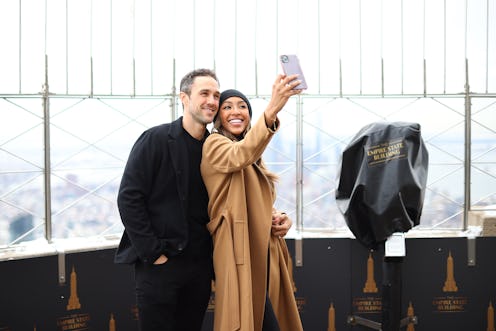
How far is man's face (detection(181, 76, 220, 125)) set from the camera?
2.75 meters

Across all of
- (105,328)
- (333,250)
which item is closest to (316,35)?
(333,250)

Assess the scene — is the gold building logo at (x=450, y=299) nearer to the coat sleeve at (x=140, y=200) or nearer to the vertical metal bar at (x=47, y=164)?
the coat sleeve at (x=140, y=200)

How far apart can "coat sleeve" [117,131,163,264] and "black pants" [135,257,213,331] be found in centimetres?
9

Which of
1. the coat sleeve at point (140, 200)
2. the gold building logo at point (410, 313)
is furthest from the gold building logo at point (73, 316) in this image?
the gold building logo at point (410, 313)

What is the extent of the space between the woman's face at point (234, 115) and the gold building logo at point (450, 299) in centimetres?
268

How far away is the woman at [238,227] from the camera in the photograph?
2664 millimetres

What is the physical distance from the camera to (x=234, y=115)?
2781mm

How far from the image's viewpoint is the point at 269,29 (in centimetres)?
507

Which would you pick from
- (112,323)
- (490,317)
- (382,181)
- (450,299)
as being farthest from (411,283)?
(112,323)

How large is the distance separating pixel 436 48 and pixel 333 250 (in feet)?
6.59

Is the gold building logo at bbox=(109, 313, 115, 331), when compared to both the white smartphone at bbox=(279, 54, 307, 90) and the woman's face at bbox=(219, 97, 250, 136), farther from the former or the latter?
the white smartphone at bbox=(279, 54, 307, 90)

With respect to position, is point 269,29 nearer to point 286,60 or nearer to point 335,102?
point 335,102

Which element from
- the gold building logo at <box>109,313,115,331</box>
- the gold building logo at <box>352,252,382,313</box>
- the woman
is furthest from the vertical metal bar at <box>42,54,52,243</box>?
the gold building logo at <box>352,252,382,313</box>

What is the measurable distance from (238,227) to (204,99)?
63 centimetres
